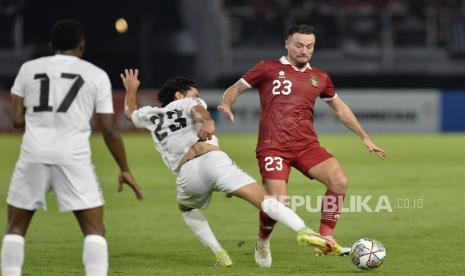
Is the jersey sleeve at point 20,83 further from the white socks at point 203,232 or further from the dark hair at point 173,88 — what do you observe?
the white socks at point 203,232

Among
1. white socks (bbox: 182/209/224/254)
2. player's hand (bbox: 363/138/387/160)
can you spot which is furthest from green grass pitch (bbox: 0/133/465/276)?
player's hand (bbox: 363/138/387/160)

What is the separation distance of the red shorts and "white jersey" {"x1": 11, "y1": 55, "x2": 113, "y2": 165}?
2849 mm

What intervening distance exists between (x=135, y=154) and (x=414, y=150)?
6.52 meters

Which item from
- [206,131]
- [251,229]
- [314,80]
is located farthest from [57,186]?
[251,229]

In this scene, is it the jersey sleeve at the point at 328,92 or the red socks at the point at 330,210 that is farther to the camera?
the jersey sleeve at the point at 328,92

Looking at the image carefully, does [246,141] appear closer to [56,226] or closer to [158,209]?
[158,209]

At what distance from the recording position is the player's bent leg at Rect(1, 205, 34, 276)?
7.03m

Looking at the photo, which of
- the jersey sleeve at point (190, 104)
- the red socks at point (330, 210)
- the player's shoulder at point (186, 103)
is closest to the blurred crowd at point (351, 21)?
the red socks at point (330, 210)

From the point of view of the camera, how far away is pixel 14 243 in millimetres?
7066

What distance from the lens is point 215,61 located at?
34438 millimetres

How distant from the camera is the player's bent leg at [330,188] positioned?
965cm

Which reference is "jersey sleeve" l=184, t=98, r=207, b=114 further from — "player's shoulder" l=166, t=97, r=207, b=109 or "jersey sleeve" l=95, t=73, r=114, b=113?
"jersey sleeve" l=95, t=73, r=114, b=113

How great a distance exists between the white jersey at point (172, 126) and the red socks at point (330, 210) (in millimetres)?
1238

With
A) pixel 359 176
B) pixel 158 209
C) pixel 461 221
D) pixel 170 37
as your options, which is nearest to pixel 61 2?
pixel 170 37
